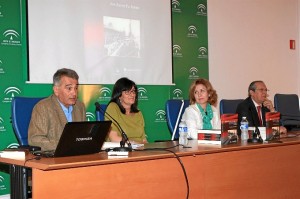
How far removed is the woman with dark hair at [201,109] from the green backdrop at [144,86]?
1.14 meters

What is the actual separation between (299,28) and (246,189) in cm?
472

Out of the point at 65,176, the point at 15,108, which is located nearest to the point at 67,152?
the point at 65,176

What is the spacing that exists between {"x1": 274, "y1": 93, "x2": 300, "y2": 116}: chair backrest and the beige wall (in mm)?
832

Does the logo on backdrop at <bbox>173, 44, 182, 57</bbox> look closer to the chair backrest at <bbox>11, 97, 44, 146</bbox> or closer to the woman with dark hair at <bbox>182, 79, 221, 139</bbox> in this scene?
the woman with dark hair at <bbox>182, 79, 221, 139</bbox>

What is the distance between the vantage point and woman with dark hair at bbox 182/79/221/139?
3.64m

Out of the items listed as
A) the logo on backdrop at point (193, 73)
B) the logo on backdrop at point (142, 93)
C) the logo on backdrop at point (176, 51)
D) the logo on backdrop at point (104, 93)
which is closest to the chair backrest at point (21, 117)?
the logo on backdrop at point (104, 93)

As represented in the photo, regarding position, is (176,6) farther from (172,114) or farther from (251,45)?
(172,114)

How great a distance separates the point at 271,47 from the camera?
21.0 feet

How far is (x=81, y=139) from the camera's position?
2.21 m

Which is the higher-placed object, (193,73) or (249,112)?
(193,73)

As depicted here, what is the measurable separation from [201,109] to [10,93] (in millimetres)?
1811

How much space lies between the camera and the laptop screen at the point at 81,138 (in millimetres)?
2115

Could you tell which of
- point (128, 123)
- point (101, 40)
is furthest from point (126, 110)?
point (101, 40)

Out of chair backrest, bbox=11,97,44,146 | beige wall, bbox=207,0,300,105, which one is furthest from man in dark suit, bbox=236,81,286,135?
chair backrest, bbox=11,97,44,146
